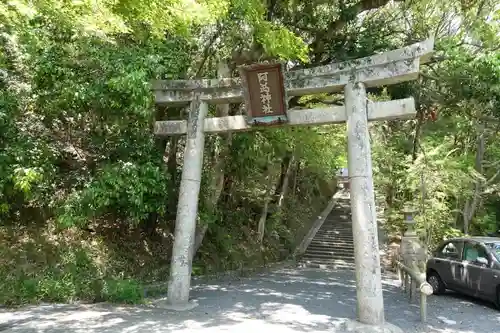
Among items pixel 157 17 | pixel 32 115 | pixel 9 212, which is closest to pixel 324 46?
pixel 157 17

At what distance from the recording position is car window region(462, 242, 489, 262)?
935cm

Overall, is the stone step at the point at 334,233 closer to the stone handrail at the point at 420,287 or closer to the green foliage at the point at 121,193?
the stone handrail at the point at 420,287

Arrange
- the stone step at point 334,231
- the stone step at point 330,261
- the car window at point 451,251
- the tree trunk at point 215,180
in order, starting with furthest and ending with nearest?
the stone step at point 334,231, the stone step at point 330,261, the tree trunk at point 215,180, the car window at point 451,251

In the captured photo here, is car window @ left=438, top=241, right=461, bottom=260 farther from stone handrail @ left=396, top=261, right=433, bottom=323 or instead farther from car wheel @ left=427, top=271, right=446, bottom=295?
stone handrail @ left=396, top=261, right=433, bottom=323

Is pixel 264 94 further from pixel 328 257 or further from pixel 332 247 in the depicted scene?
pixel 332 247

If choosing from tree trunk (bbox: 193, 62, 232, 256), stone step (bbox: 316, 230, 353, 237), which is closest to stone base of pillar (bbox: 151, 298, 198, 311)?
tree trunk (bbox: 193, 62, 232, 256)

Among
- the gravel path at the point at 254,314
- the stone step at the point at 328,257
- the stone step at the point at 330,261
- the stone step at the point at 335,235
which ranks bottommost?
the gravel path at the point at 254,314

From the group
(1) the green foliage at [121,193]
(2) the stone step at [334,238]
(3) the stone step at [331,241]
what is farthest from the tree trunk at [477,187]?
(1) the green foliage at [121,193]

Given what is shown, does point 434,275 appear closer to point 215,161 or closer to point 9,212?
point 215,161

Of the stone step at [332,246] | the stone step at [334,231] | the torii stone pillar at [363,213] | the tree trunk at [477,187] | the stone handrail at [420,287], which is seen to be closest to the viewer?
the torii stone pillar at [363,213]

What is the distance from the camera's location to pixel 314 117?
7.75 metres

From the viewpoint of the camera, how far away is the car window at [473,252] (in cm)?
935

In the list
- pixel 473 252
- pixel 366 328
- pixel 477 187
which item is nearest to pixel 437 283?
pixel 473 252

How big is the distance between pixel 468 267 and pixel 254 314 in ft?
17.6
